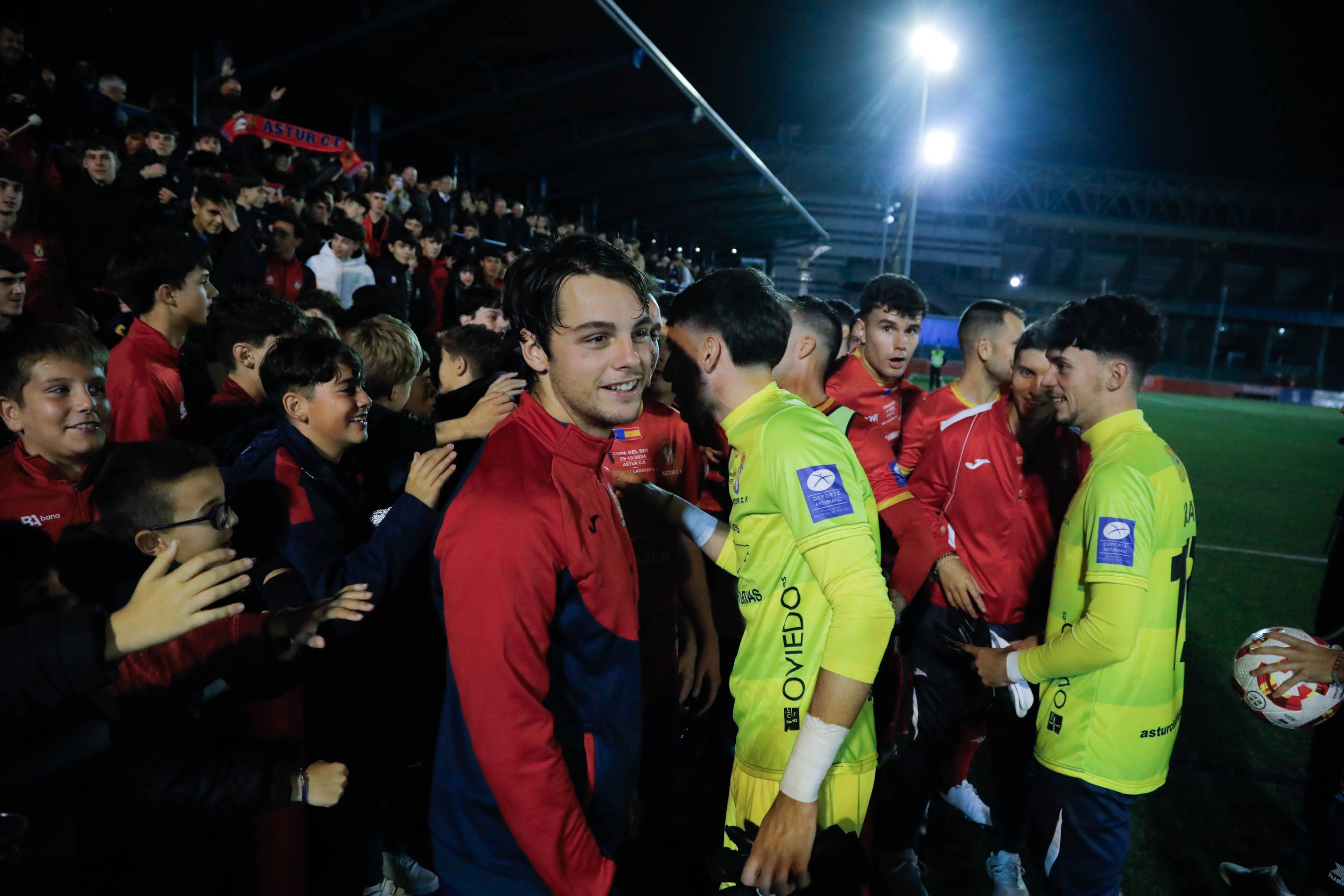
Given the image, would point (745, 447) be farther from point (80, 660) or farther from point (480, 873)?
point (80, 660)

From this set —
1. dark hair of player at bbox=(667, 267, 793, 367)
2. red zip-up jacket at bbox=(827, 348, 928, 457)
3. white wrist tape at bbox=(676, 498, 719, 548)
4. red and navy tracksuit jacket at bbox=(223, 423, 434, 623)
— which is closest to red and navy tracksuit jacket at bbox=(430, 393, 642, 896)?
dark hair of player at bbox=(667, 267, 793, 367)

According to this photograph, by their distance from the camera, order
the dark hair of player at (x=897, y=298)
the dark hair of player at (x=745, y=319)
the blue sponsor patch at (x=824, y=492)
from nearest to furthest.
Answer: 1. the blue sponsor patch at (x=824, y=492)
2. the dark hair of player at (x=745, y=319)
3. the dark hair of player at (x=897, y=298)

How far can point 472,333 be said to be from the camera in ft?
13.0

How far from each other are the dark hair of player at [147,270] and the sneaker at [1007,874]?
15.4 ft

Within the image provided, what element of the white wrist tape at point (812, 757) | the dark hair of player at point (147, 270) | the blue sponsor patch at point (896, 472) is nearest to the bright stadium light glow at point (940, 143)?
the blue sponsor patch at point (896, 472)

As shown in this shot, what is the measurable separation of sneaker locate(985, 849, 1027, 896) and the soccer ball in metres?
1.10

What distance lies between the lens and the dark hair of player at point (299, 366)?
9.38 ft

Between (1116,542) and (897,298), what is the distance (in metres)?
2.71

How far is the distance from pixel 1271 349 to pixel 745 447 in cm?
6412

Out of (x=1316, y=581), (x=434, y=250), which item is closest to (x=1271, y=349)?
(x=1316, y=581)

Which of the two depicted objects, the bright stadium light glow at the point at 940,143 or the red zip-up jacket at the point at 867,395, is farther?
the bright stadium light glow at the point at 940,143

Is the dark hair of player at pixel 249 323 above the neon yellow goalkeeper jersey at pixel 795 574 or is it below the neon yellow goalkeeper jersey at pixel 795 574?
above

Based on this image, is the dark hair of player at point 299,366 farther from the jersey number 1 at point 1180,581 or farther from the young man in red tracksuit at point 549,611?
the jersey number 1 at point 1180,581

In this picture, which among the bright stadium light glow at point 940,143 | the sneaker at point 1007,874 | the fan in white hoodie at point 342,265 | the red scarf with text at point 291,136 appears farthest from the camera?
the bright stadium light glow at point 940,143
